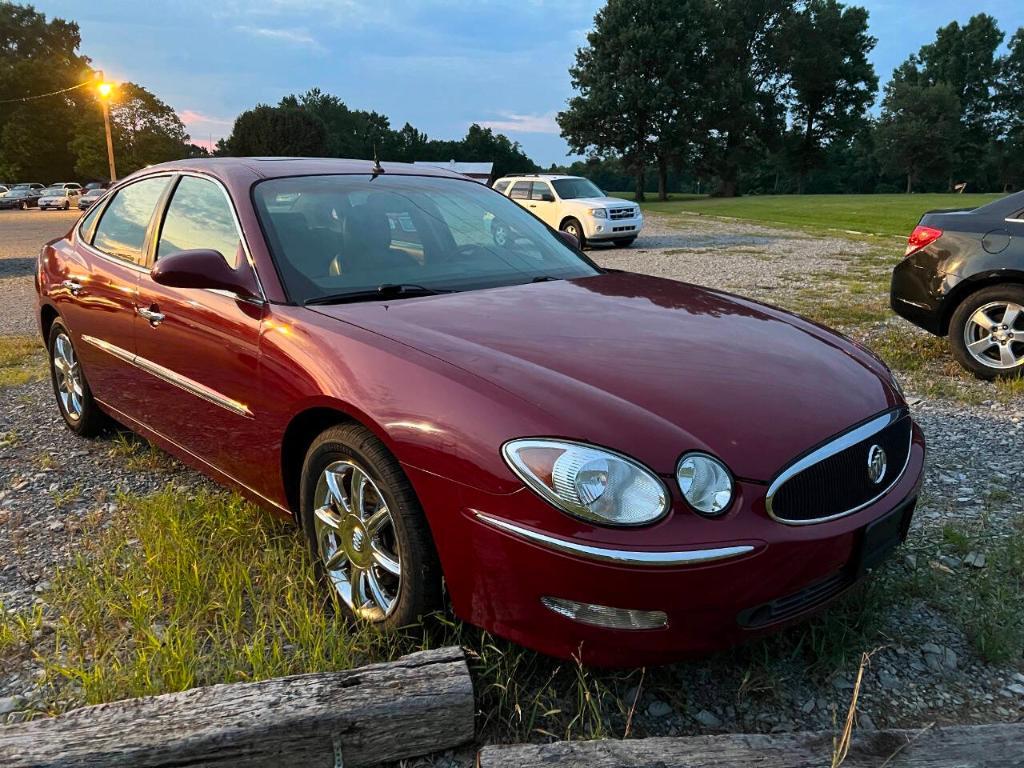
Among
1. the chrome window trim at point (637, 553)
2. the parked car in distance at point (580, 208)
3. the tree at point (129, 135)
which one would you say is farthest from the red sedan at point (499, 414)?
the tree at point (129, 135)

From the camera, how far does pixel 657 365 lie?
7.71 ft

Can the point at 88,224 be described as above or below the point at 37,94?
below

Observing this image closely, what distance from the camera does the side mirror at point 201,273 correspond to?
9.03ft

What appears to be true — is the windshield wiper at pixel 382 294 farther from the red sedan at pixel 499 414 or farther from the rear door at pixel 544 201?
the rear door at pixel 544 201

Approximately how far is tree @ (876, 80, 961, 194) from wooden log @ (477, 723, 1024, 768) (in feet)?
247

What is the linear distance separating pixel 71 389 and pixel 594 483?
392cm

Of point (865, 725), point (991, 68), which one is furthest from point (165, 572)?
point (991, 68)

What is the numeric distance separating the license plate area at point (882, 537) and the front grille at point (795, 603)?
67 mm

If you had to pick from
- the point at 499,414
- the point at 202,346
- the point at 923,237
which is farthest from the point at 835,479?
the point at 923,237

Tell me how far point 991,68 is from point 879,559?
3689 inches

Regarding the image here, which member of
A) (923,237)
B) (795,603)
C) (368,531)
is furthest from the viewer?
(923,237)

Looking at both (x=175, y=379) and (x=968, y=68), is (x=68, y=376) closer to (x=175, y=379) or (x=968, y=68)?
(x=175, y=379)

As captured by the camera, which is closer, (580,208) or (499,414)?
(499,414)

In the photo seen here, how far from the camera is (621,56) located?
45969mm
